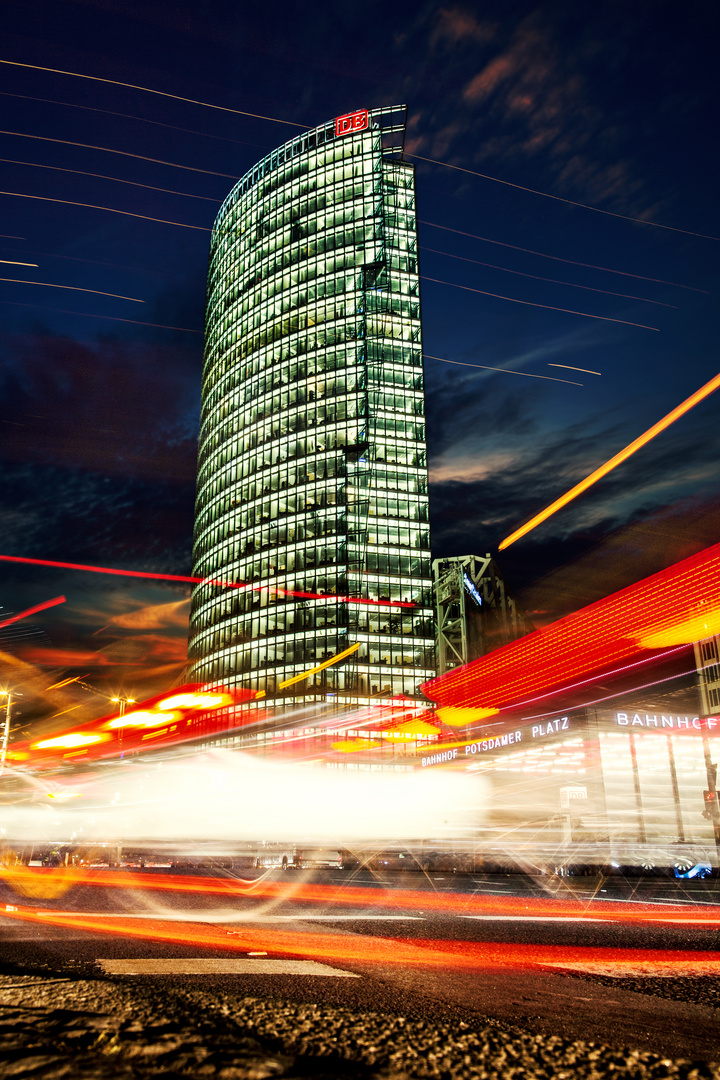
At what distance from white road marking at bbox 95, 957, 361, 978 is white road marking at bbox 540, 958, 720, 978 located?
7.89 feet

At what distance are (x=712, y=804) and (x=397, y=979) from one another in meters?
25.7

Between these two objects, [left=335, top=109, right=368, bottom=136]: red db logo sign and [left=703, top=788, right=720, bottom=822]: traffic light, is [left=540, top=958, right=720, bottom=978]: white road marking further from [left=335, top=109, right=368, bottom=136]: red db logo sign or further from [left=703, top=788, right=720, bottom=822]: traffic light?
[left=335, top=109, right=368, bottom=136]: red db logo sign

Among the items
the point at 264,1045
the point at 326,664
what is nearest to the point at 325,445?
the point at 326,664

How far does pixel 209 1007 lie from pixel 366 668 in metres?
70.5

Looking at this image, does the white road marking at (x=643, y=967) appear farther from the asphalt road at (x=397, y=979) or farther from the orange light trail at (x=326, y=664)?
the orange light trail at (x=326, y=664)

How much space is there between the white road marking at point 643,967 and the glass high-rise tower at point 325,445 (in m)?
66.6

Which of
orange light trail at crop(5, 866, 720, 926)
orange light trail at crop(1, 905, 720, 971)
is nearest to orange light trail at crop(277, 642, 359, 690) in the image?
orange light trail at crop(5, 866, 720, 926)

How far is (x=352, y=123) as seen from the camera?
86875 mm

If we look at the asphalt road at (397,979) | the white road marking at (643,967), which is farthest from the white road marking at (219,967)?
the white road marking at (643,967)

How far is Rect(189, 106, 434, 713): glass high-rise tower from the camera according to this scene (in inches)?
3007

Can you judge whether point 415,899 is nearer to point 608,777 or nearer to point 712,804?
point 608,777

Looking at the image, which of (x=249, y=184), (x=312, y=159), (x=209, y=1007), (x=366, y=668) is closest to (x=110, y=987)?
(x=209, y=1007)

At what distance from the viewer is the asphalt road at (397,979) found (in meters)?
3.31

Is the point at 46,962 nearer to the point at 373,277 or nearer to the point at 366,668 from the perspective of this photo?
the point at 366,668
